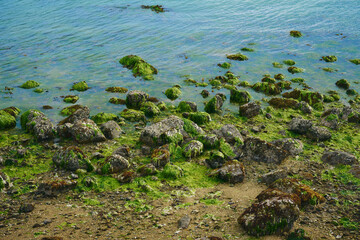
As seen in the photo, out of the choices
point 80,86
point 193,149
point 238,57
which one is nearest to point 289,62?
point 238,57

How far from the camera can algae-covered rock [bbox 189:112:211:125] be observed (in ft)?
61.8

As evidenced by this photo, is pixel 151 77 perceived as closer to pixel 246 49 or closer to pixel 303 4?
pixel 246 49

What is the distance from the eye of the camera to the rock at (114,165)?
13.6 metres

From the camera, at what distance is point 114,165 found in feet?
45.2

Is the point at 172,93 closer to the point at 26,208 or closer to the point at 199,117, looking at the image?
the point at 199,117

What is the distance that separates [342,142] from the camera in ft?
55.7

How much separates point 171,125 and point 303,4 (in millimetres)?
51695

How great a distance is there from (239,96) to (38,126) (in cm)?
1352

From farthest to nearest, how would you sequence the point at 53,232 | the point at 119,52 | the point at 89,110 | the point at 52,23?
the point at 52,23, the point at 119,52, the point at 89,110, the point at 53,232

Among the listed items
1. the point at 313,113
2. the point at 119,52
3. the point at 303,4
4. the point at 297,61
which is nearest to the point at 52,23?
the point at 119,52

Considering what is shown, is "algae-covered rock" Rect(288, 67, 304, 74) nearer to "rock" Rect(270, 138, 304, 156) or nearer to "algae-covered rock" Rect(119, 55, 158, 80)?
"algae-covered rock" Rect(119, 55, 158, 80)

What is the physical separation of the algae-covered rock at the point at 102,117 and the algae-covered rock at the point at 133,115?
0.68 m

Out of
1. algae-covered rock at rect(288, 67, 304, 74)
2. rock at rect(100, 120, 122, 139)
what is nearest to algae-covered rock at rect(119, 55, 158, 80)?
rock at rect(100, 120, 122, 139)

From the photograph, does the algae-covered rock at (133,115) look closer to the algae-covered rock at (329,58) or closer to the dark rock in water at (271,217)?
the dark rock in water at (271,217)
